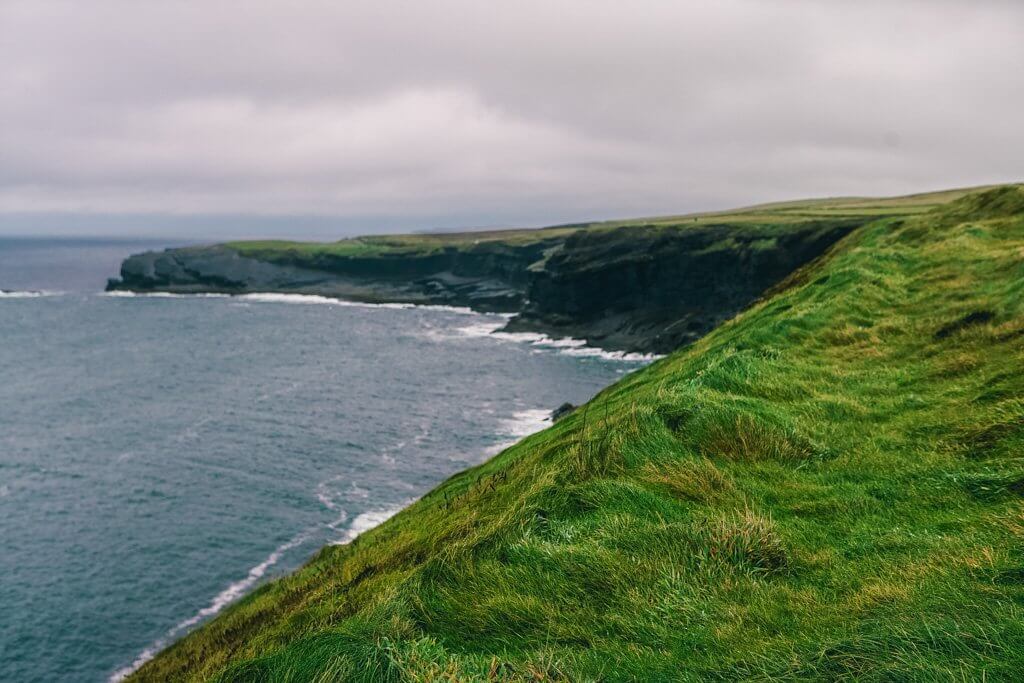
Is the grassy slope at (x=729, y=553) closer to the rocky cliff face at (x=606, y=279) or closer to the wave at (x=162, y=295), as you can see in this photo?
the rocky cliff face at (x=606, y=279)

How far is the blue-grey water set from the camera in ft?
103

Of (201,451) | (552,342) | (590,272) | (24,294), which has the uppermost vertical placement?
(590,272)

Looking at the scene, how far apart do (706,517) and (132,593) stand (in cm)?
3495

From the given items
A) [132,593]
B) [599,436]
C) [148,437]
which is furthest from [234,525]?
[599,436]

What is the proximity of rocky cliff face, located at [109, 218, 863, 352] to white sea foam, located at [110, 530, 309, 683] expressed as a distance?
67.3 m

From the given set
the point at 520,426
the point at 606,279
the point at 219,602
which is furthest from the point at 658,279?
the point at 219,602

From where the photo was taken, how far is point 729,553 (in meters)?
5.95

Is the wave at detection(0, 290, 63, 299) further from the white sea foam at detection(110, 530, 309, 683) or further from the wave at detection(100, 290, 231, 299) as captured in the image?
the white sea foam at detection(110, 530, 309, 683)

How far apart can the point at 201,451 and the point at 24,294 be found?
161637 mm

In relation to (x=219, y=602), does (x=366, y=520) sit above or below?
above

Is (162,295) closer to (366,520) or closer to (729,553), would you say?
(366,520)

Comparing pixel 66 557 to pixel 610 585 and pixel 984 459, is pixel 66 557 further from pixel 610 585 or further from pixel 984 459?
pixel 984 459

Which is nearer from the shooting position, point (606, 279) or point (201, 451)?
point (201, 451)

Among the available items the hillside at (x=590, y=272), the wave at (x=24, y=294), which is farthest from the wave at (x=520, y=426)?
the wave at (x=24, y=294)
